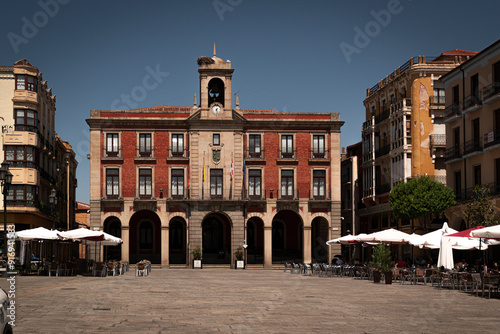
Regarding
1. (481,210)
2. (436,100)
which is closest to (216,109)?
(436,100)

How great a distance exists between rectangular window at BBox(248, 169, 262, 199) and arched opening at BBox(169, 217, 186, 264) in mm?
7322

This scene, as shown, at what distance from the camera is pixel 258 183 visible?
60688 mm

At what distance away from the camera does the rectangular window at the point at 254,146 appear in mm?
60844

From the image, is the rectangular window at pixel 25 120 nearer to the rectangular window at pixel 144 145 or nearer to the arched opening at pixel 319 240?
the rectangular window at pixel 144 145

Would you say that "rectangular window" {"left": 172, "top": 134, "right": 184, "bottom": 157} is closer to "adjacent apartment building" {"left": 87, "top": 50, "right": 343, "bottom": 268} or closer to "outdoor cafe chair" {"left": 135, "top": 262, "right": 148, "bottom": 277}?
"adjacent apartment building" {"left": 87, "top": 50, "right": 343, "bottom": 268}

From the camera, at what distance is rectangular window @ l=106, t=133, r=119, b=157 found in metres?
59.9

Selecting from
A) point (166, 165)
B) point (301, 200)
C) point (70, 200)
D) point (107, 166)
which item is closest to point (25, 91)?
point (107, 166)

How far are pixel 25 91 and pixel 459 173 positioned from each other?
112 ft

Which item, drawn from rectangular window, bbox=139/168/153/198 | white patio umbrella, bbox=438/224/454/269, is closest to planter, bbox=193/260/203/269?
rectangular window, bbox=139/168/153/198

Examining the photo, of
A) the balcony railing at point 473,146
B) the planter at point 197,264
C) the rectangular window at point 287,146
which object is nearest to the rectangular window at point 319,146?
the rectangular window at point 287,146

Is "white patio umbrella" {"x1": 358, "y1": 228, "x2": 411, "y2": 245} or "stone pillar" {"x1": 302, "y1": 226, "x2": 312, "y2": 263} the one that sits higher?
"white patio umbrella" {"x1": 358, "y1": 228, "x2": 411, "y2": 245}

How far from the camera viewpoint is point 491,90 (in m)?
42.2

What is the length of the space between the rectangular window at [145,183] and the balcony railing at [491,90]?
29.1m

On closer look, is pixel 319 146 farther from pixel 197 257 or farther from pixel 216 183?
pixel 197 257
